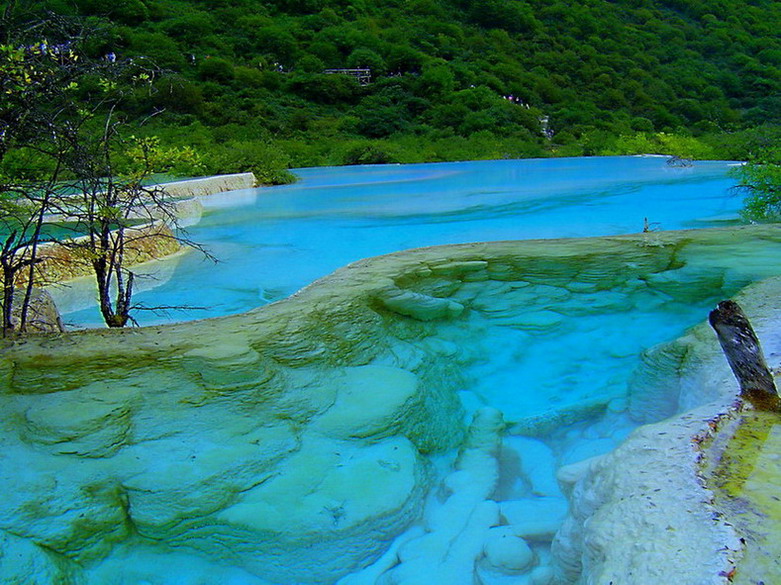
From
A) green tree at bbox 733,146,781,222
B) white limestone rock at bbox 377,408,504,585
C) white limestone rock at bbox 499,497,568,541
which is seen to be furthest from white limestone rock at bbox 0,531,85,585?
green tree at bbox 733,146,781,222

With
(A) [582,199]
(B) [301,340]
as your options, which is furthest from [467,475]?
(A) [582,199]

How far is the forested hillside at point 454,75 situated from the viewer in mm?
19828

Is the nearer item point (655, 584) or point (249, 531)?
point (655, 584)

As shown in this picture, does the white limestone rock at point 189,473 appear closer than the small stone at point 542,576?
No

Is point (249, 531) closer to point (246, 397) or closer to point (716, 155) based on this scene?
point (246, 397)

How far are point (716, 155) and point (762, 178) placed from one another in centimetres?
1273

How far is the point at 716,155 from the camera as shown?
16.9m

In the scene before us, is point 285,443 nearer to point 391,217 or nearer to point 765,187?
point 765,187

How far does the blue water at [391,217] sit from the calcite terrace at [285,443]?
4.12 feet

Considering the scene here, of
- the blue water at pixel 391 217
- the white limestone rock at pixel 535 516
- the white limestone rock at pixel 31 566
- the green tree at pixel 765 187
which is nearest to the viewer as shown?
the white limestone rock at pixel 31 566

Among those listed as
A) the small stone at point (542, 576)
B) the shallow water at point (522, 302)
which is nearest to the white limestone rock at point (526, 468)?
Result: the shallow water at point (522, 302)

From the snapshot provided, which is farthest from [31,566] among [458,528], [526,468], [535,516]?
[526,468]

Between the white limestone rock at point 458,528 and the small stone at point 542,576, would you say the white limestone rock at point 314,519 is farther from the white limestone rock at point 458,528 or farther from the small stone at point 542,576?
the small stone at point 542,576

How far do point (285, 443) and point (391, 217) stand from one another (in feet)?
20.3
